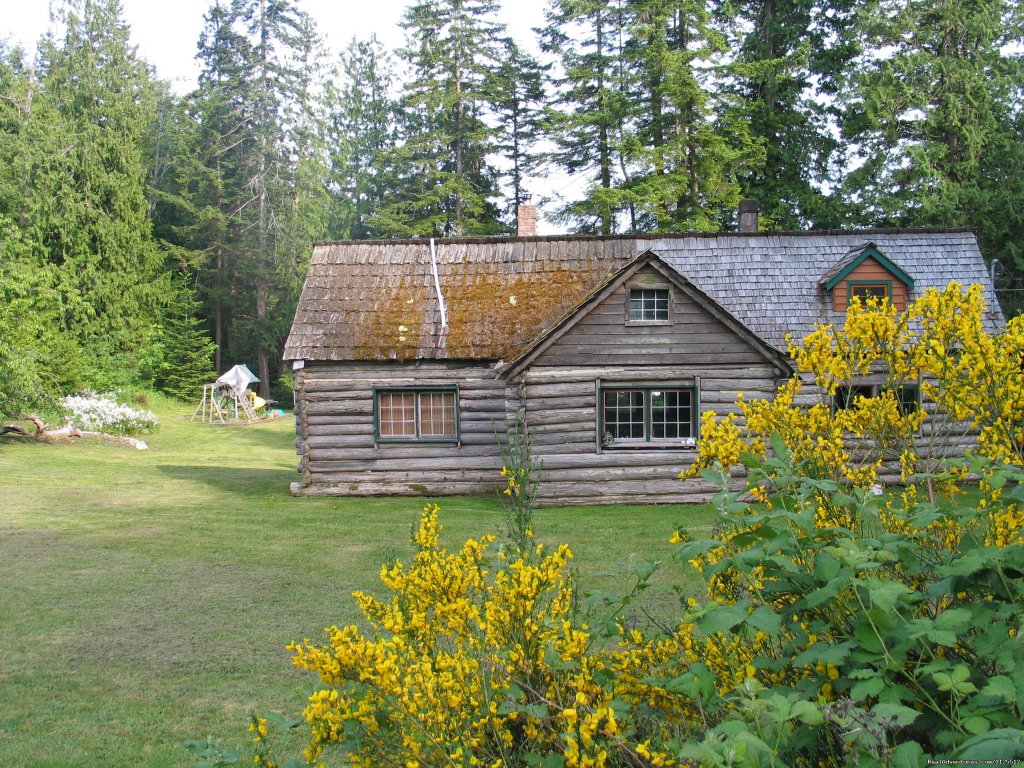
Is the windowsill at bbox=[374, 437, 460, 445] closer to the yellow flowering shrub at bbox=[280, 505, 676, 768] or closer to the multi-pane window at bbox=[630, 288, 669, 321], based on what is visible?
the multi-pane window at bbox=[630, 288, 669, 321]

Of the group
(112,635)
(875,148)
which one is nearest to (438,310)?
(112,635)

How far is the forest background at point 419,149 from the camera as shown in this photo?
30.6 meters

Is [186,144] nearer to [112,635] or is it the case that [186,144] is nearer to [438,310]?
[438,310]

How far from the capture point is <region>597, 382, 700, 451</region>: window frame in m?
16.3

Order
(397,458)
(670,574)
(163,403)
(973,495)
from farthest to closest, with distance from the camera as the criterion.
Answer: (163,403) < (397,458) < (973,495) < (670,574)

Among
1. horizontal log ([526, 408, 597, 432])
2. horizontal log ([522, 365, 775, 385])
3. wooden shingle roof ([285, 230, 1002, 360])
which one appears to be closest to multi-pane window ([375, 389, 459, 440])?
wooden shingle roof ([285, 230, 1002, 360])

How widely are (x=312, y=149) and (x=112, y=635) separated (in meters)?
45.7

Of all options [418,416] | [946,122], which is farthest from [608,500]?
[946,122]

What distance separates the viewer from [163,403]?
1574 inches

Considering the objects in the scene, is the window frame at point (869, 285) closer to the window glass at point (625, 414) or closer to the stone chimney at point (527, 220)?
the window glass at point (625, 414)

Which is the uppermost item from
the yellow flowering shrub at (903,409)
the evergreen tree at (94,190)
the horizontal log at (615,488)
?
the evergreen tree at (94,190)

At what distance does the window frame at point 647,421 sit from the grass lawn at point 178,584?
127 cm

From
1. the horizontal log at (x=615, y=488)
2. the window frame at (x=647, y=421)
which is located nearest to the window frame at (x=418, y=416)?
the horizontal log at (x=615, y=488)

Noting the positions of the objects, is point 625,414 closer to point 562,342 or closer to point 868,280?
point 562,342
